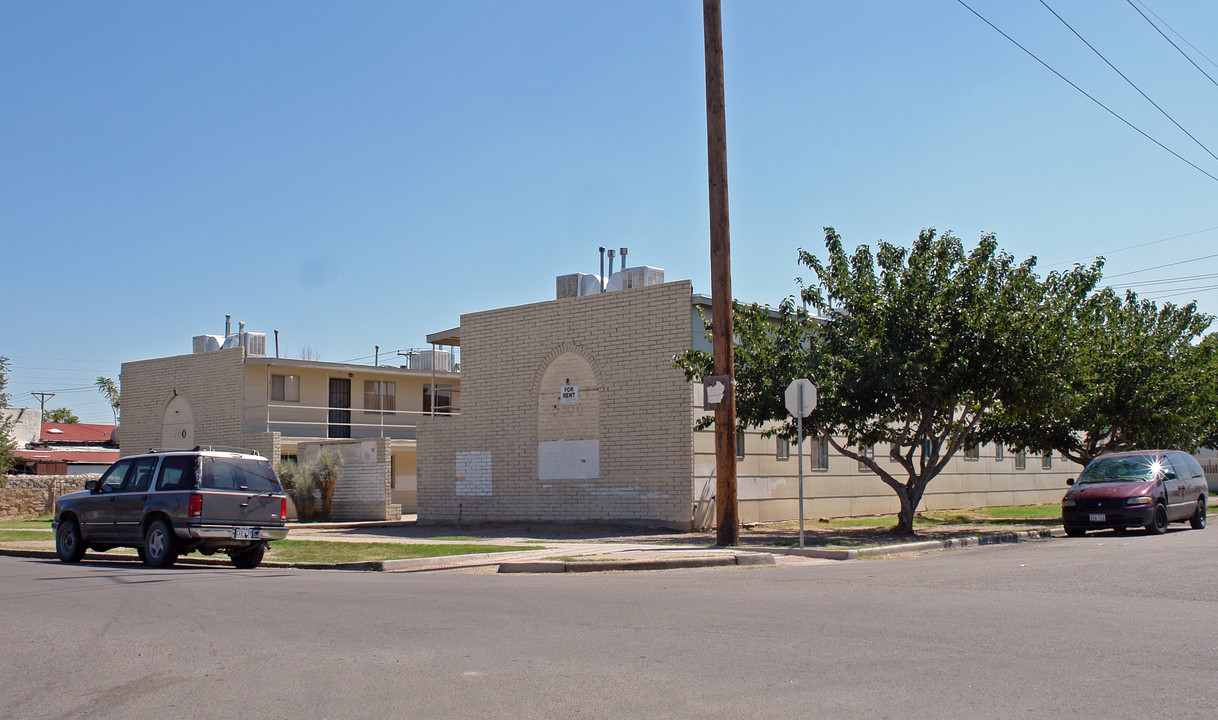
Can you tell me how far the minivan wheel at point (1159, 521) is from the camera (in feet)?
64.2

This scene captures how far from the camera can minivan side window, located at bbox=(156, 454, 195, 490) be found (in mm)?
16141

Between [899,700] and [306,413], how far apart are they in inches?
1313

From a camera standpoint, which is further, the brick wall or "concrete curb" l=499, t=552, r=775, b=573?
the brick wall

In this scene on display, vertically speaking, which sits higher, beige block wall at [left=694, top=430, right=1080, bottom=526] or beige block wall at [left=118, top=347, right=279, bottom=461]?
beige block wall at [left=118, top=347, right=279, bottom=461]

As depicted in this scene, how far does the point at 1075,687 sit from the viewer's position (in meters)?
6.29

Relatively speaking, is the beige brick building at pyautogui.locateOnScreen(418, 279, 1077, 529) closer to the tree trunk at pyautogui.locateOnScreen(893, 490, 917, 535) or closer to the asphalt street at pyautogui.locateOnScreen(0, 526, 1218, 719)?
the tree trunk at pyautogui.locateOnScreen(893, 490, 917, 535)

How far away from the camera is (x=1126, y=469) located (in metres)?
20.5

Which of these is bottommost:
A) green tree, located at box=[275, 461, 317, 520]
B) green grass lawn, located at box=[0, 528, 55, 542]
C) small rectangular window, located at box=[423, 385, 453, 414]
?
green grass lawn, located at box=[0, 528, 55, 542]

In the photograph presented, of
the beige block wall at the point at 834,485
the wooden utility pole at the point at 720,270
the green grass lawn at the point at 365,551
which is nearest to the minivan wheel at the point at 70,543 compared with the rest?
the green grass lawn at the point at 365,551

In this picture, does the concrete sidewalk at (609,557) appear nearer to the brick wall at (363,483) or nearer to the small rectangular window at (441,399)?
the brick wall at (363,483)

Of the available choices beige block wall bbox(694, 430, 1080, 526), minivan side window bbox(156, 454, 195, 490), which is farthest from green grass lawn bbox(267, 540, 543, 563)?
beige block wall bbox(694, 430, 1080, 526)

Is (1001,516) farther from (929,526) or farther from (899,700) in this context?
(899,700)

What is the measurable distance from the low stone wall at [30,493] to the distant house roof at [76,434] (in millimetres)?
21160

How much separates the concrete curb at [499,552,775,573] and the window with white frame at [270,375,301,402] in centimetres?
2326
